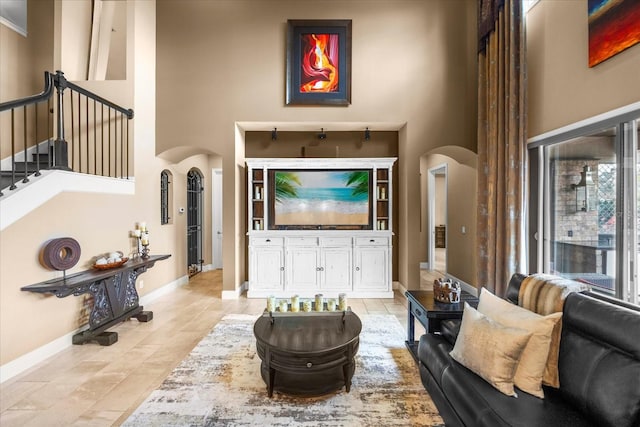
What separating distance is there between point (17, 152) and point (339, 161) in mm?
4834

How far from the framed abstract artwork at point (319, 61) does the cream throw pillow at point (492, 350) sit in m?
3.80

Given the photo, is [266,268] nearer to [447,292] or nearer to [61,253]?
[61,253]

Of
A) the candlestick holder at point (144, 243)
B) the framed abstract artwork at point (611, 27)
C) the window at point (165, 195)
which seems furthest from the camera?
the window at point (165, 195)

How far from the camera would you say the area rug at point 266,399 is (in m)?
2.08

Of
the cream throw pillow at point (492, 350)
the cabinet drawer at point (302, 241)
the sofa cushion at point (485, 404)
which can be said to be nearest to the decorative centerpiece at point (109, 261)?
the cabinet drawer at point (302, 241)

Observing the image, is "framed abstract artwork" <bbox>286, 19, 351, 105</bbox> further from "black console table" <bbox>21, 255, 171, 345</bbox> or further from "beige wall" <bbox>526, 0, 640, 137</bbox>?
"black console table" <bbox>21, 255, 171, 345</bbox>

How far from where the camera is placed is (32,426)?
2.06 metres

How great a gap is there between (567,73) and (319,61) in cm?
315

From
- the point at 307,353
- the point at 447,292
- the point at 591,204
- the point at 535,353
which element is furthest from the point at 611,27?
the point at 307,353

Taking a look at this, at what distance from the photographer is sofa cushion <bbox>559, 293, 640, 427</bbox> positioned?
1.35m

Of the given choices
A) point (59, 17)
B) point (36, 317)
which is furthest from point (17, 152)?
point (36, 317)

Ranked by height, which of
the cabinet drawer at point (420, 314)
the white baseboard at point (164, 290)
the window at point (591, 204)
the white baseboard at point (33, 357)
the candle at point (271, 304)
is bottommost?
the white baseboard at point (33, 357)

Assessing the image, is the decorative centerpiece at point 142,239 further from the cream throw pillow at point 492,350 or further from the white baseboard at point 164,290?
the cream throw pillow at point 492,350

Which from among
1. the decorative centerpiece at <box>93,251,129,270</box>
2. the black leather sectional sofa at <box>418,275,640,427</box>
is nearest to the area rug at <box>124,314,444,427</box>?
the black leather sectional sofa at <box>418,275,640,427</box>
